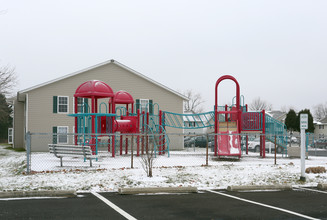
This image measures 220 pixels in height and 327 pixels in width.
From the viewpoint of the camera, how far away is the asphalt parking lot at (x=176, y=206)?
699 cm

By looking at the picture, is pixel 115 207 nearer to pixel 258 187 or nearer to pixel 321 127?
pixel 258 187

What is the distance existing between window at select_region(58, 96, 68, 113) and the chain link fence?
197cm

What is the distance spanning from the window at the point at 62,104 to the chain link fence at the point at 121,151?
1.97 metres

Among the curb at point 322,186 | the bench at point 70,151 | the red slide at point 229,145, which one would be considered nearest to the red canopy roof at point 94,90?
the bench at point 70,151

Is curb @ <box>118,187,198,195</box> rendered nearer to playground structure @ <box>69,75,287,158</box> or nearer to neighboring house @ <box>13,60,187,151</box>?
playground structure @ <box>69,75,287,158</box>

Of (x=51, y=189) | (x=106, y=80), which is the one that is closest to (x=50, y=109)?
(x=106, y=80)

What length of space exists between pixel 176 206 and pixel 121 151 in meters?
11.8

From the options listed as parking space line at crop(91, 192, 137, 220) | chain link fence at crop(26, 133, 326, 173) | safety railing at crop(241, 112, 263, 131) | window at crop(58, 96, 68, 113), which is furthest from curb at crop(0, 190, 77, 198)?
window at crop(58, 96, 68, 113)

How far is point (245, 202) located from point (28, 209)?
15.7ft

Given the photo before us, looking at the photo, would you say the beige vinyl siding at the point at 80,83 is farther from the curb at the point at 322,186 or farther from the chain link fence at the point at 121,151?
the curb at the point at 322,186

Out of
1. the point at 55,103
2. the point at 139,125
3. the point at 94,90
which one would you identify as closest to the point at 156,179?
the point at 94,90

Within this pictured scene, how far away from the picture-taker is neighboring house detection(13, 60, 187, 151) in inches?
1046

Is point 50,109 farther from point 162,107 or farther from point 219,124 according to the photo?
point 219,124

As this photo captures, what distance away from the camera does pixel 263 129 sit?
69.2 feet
